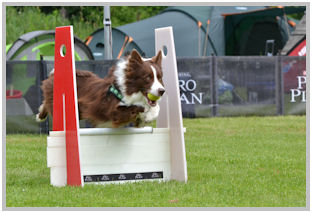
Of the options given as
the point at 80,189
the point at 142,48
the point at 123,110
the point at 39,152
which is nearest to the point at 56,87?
the point at 123,110

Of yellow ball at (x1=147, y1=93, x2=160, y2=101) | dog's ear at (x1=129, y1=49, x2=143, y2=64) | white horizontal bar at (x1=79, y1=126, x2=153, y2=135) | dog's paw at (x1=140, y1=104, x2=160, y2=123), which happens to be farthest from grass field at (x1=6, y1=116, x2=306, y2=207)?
dog's ear at (x1=129, y1=49, x2=143, y2=64)

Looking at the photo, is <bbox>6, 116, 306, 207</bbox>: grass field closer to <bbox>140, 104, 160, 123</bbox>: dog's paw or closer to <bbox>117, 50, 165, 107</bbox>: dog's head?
<bbox>140, 104, 160, 123</bbox>: dog's paw

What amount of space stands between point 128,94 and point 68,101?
54 centimetres

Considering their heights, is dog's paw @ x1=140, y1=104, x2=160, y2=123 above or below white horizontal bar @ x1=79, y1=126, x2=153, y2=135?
above

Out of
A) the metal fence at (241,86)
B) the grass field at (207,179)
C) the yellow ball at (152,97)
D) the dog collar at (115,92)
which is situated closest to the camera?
the grass field at (207,179)

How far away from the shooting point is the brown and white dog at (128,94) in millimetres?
4738

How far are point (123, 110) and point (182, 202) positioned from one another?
1044 mm

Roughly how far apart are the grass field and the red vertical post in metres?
0.22

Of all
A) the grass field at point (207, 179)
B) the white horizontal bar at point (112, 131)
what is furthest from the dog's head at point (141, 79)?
the grass field at point (207, 179)

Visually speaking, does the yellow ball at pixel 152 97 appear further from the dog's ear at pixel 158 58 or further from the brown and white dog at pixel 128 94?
the dog's ear at pixel 158 58

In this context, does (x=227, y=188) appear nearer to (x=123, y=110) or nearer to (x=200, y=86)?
(x=123, y=110)

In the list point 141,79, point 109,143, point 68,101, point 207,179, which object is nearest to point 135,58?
point 141,79

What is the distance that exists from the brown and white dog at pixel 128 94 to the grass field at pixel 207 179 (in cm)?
63

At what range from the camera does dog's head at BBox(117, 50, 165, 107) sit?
4711 mm
